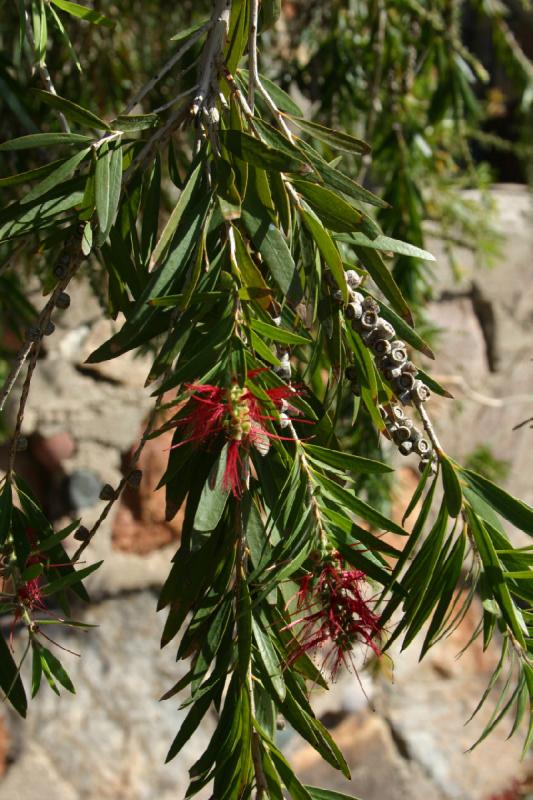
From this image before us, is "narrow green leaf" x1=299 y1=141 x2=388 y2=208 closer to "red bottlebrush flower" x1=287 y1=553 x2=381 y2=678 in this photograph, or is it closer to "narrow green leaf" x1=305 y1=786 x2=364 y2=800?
"red bottlebrush flower" x1=287 y1=553 x2=381 y2=678

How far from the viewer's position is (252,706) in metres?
0.49

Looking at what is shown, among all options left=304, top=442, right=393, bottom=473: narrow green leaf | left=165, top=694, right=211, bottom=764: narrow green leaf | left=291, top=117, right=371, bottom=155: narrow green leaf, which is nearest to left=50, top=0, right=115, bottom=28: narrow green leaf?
left=291, top=117, right=371, bottom=155: narrow green leaf

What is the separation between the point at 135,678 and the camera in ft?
5.95

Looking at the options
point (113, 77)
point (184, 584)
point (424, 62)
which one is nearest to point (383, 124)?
point (424, 62)

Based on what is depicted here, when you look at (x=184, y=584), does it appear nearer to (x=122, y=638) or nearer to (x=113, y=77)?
(x=113, y=77)

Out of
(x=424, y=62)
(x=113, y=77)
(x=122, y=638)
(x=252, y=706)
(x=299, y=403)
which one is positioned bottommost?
(x=122, y=638)

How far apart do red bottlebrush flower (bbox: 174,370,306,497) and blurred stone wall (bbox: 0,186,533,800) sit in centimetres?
A: 136

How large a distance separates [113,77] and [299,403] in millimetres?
933

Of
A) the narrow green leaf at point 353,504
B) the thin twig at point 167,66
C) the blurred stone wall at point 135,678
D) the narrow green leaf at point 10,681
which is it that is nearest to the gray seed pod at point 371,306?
the narrow green leaf at point 353,504

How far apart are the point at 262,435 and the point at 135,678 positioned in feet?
4.92

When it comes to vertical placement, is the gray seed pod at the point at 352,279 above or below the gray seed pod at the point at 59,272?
above

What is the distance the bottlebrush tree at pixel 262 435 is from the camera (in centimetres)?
47

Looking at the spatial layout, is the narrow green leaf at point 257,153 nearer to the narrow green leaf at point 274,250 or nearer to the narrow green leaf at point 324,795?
the narrow green leaf at point 274,250

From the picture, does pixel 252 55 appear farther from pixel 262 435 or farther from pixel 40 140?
pixel 262 435
